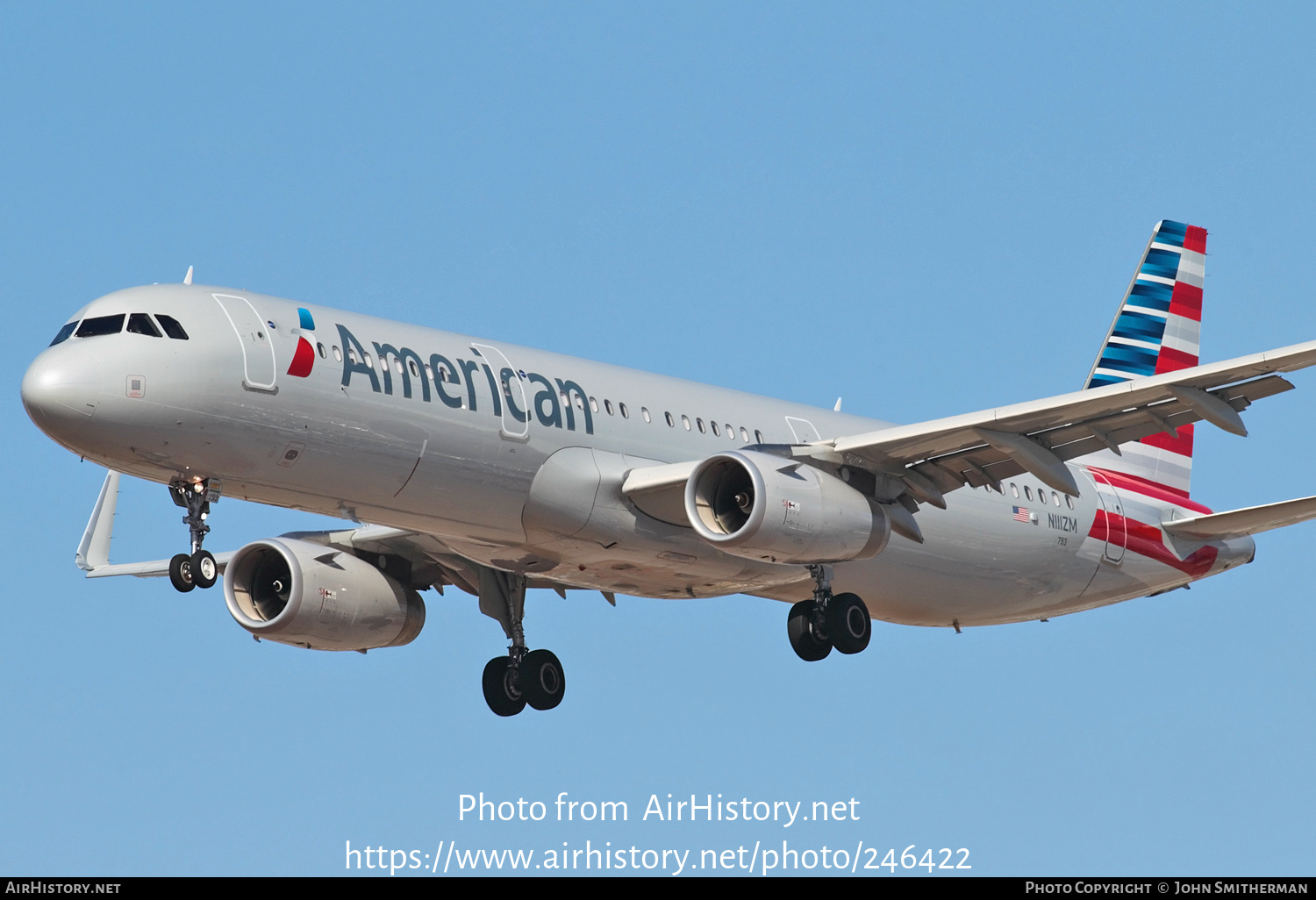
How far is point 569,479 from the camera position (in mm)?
29641

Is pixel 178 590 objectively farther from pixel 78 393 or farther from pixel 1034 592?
pixel 1034 592

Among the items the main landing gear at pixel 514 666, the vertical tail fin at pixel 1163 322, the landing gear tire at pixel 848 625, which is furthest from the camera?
the vertical tail fin at pixel 1163 322

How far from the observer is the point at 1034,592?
36.7 meters

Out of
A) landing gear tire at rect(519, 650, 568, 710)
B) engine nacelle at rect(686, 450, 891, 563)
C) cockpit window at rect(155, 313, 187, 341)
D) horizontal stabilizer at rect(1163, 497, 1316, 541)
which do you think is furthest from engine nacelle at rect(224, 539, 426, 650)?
horizontal stabilizer at rect(1163, 497, 1316, 541)

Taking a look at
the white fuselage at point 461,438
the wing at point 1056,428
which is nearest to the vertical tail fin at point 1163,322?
the white fuselage at point 461,438

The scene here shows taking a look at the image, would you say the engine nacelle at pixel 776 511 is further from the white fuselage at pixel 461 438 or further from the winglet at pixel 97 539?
the winglet at pixel 97 539

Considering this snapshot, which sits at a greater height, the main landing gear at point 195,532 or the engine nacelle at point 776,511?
the engine nacelle at point 776,511

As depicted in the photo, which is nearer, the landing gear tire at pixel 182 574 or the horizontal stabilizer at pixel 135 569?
the landing gear tire at pixel 182 574

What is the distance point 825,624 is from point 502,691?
6517mm

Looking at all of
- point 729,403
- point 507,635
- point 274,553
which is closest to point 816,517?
point 729,403

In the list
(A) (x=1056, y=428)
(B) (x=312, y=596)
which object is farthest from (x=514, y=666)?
(A) (x=1056, y=428)

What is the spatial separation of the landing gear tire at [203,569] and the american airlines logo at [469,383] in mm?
2790

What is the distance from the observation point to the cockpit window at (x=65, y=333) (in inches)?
1064

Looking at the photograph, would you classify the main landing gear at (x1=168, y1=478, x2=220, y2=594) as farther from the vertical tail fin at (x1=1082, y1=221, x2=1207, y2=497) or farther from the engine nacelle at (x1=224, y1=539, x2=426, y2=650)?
the vertical tail fin at (x1=1082, y1=221, x2=1207, y2=497)
